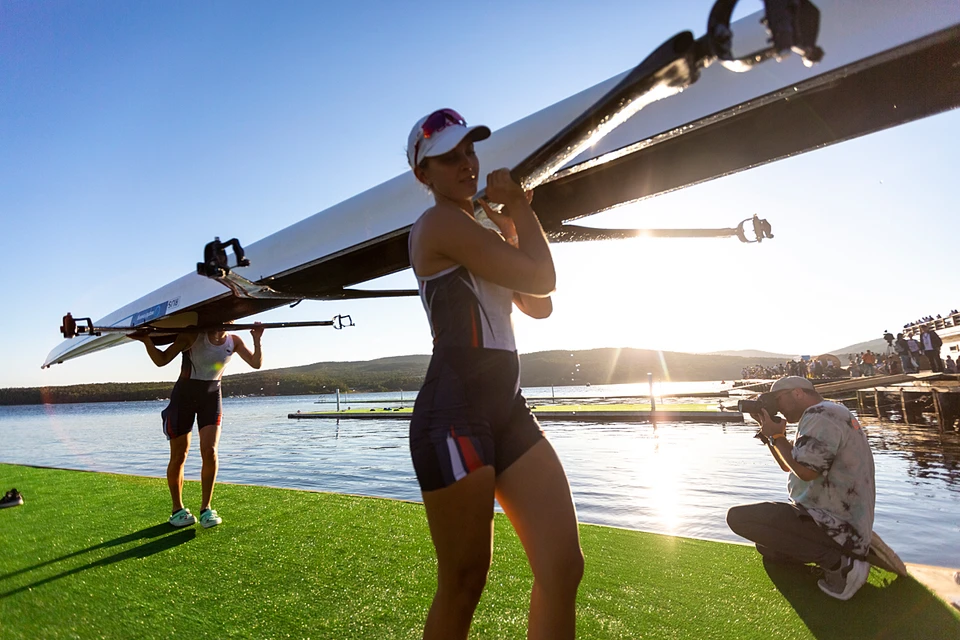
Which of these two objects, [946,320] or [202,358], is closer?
[202,358]

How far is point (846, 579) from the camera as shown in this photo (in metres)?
2.64

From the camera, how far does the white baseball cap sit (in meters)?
1.53

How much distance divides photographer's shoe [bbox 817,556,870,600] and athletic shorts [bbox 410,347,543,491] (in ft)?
7.14

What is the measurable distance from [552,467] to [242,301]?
3138mm

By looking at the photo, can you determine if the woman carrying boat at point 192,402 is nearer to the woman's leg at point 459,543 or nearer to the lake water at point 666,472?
the lake water at point 666,472

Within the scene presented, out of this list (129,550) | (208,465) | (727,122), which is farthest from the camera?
(208,465)

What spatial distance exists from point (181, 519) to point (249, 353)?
4.91ft

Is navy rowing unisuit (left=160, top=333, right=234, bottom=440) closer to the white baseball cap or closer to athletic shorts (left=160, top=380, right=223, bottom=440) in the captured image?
athletic shorts (left=160, top=380, right=223, bottom=440)

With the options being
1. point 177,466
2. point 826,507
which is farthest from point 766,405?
point 177,466

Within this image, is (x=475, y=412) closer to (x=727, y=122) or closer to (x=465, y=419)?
(x=465, y=419)

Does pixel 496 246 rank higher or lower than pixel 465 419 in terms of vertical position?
higher

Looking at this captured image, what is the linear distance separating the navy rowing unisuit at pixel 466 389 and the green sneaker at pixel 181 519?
3933mm

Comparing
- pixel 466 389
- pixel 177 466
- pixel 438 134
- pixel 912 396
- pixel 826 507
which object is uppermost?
pixel 438 134

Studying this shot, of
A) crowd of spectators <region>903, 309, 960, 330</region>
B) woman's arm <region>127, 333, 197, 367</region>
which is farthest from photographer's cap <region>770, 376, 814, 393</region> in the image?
crowd of spectators <region>903, 309, 960, 330</region>
